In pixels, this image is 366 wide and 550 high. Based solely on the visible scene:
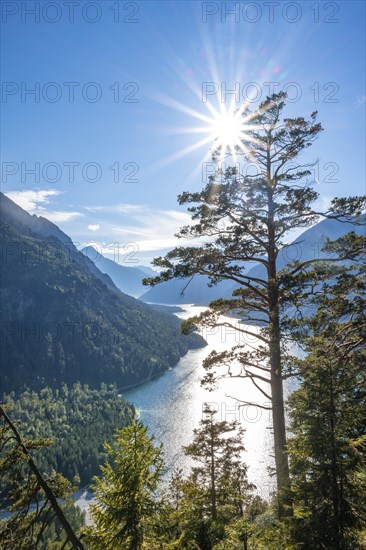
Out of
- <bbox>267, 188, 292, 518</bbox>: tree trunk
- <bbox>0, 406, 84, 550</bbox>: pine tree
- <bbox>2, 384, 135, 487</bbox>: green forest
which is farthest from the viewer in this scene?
<bbox>2, 384, 135, 487</bbox>: green forest

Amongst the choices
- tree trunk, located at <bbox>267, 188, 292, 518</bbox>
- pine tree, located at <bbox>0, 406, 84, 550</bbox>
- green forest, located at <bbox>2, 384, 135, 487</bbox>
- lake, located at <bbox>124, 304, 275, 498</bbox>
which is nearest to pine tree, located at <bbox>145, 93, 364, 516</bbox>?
tree trunk, located at <bbox>267, 188, 292, 518</bbox>

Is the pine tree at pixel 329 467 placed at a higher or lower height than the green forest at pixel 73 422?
higher

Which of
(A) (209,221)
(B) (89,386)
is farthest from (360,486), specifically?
(B) (89,386)

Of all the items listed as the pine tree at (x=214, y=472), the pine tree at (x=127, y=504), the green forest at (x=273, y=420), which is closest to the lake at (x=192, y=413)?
the pine tree at (x=214, y=472)

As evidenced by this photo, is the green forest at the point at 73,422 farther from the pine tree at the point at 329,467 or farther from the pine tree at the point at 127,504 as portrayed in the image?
the pine tree at the point at 329,467

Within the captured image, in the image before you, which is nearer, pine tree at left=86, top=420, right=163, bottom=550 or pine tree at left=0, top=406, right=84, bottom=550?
pine tree at left=0, top=406, right=84, bottom=550

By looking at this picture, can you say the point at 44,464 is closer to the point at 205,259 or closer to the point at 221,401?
the point at 221,401

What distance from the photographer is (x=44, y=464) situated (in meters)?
81.4

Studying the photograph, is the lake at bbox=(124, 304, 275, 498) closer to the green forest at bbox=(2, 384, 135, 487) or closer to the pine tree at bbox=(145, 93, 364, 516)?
the green forest at bbox=(2, 384, 135, 487)

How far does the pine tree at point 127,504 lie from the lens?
817 centimetres

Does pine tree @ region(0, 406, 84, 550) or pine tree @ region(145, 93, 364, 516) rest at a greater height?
pine tree @ region(145, 93, 364, 516)

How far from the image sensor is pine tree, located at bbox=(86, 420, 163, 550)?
26.8 ft

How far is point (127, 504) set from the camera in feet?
27.2

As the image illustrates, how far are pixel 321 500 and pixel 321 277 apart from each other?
297 inches
